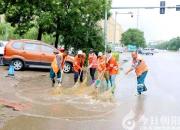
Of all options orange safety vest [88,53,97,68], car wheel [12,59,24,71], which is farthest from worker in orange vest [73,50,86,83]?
car wheel [12,59,24,71]

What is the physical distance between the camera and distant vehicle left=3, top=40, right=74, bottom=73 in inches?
1036

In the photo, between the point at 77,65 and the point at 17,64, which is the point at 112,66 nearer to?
the point at 77,65

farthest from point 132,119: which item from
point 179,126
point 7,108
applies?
point 7,108

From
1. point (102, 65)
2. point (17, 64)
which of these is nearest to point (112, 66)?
point (102, 65)

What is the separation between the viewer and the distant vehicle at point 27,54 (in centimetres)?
2631

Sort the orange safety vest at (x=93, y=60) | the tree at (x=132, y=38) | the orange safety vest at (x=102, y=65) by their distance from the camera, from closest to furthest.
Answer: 1. the orange safety vest at (x=102, y=65)
2. the orange safety vest at (x=93, y=60)
3. the tree at (x=132, y=38)

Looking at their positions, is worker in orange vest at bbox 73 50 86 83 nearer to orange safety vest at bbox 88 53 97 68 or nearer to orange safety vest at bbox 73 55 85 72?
orange safety vest at bbox 73 55 85 72

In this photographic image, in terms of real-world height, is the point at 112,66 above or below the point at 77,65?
above

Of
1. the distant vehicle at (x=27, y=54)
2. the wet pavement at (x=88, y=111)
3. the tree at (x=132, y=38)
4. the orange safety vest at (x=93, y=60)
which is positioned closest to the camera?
the wet pavement at (x=88, y=111)

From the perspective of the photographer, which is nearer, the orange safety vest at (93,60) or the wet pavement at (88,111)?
the wet pavement at (88,111)

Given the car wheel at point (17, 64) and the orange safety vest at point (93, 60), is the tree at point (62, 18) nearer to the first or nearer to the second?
the car wheel at point (17, 64)

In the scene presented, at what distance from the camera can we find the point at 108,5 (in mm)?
40656

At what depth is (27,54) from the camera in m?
26.5

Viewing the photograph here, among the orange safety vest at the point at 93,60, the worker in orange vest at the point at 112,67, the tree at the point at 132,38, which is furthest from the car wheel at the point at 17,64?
the tree at the point at 132,38
